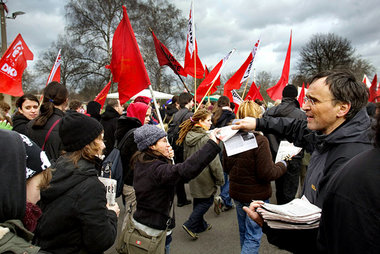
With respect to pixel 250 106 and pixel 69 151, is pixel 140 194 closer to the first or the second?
pixel 69 151

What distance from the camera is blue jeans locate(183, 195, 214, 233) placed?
12.2ft

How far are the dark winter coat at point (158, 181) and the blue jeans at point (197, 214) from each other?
1.50 metres

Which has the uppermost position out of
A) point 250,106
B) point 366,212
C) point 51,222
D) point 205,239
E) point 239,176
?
point 250,106

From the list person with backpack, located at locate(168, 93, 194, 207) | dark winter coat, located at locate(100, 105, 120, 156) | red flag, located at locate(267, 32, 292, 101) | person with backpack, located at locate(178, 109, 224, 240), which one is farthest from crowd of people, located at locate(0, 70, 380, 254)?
red flag, located at locate(267, 32, 292, 101)

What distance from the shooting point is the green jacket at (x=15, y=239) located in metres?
0.94

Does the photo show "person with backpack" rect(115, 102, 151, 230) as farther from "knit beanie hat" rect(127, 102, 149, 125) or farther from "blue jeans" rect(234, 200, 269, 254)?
"blue jeans" rect(234, 200, 269, 254)

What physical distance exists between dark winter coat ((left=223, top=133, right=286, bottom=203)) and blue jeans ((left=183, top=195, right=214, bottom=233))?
96 centimetres

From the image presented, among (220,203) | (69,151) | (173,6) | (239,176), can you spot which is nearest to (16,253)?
(69,151)

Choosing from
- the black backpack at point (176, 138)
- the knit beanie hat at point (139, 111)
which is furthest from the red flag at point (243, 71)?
the knit beanie hat at point (139, 111)

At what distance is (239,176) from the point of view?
9.36 feet

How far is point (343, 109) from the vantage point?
1.58 m

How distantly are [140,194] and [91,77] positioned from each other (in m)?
25.6

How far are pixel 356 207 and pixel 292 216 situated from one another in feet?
0.96

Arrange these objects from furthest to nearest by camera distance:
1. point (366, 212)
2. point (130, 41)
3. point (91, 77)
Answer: point (91, 77)
point (130, 41)
point (366, 212)
